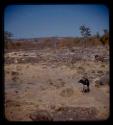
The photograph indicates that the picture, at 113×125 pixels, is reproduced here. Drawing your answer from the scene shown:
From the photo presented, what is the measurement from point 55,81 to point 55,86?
0.04 metres

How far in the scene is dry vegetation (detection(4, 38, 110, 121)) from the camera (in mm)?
1529

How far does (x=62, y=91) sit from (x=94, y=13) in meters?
0.66

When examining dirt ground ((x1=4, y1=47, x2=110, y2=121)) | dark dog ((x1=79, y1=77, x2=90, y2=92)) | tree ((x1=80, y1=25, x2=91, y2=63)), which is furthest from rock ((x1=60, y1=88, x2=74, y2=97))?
tree ((x1=80, y1=25, x2=91, y2=63))

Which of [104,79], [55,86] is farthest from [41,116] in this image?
[104,79]

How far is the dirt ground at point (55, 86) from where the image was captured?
5.02 ft

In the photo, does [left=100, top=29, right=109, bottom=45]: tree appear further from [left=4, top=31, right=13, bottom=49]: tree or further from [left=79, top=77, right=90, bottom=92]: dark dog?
[left=4, top=31, right=13, bottom=49]: tree

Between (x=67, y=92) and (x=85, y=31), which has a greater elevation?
(x=85, y=31)

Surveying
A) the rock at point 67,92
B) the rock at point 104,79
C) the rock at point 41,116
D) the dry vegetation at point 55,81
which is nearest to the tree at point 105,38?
the dry vegetation at point 55,81

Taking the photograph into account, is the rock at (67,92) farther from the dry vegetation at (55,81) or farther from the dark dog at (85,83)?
the dark dog at (85,83)

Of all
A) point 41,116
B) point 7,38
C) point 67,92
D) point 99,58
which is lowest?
point 41,116

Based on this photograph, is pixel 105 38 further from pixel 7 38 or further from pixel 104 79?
pixel 7 38

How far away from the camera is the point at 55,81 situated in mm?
1556

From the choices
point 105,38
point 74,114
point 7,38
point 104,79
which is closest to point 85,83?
point 104,79
